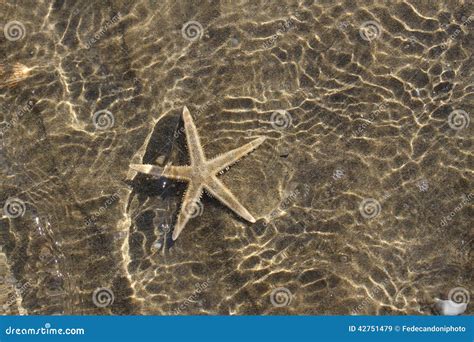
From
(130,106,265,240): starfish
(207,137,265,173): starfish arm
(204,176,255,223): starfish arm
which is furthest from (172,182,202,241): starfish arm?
(207,137,265,173): starfish arm

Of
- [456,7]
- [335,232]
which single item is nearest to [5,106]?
[335,232]

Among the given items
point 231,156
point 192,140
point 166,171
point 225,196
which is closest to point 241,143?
point 231,156

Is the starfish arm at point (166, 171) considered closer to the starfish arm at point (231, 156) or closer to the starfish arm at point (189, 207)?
the starfish arm at point (189, 207)

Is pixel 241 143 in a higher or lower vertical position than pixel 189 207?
higher

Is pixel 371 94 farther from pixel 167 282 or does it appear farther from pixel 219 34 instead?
pixel 167 282

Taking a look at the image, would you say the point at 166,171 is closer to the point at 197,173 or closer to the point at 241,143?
the point at 197,173

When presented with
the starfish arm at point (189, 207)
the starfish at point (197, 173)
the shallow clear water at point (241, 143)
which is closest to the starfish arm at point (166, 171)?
the starfish at point (197, 173)
